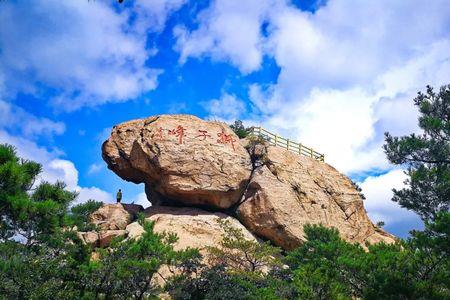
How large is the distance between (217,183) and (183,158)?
6.60 feet

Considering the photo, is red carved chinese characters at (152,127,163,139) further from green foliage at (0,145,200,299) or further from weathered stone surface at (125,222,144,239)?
green foliage at (0,145,200,299)

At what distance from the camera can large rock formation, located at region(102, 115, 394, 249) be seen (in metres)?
19.6

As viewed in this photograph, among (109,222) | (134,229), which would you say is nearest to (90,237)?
(109,222)

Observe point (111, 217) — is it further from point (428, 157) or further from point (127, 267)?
point (428, 157)

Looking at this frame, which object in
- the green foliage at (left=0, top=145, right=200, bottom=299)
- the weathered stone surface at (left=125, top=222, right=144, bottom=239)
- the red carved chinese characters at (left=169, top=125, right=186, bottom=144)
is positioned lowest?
the green foliage at (left=0, top=145, right=200, bottom=299)

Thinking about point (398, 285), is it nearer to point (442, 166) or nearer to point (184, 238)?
point (442, 166)

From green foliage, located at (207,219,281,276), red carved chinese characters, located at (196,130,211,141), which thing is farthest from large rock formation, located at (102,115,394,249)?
green foliage, located at (207,219,281,276)

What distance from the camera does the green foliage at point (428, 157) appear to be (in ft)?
36.3

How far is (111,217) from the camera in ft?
66.8

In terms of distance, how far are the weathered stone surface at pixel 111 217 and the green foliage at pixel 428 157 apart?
13067 millimetres

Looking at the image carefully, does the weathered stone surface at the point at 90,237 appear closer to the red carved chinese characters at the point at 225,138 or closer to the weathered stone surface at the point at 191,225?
the weathered stone surface at the point at 191,225

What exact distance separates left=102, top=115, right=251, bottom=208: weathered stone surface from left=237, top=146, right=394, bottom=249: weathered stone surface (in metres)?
1.12

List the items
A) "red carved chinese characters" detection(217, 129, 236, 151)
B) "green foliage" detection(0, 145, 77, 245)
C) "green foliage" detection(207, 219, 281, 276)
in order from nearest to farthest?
"green foliage" detection(0, 145, 77, 245)
"green foliage" detection(207, 219, 281, 276)
"red carved chinese characters" detection(217, 129, 236, 151)

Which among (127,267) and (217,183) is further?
(217,183)
